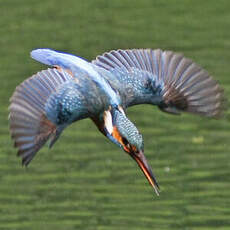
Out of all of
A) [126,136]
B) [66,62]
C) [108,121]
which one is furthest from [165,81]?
[126,136]

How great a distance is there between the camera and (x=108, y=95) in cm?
1057

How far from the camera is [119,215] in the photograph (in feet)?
Answer: 43.6

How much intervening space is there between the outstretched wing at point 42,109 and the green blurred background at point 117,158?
2.57 metres

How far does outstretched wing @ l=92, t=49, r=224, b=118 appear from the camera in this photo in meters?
11.3

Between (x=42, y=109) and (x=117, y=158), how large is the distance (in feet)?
14.0

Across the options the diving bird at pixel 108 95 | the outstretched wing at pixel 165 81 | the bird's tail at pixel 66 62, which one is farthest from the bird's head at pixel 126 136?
the outstretched wing at pixel 165 81

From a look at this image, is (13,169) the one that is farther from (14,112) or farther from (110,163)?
(14,112)

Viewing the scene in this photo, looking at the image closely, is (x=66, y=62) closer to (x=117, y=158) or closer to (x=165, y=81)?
(x=165, y=81)

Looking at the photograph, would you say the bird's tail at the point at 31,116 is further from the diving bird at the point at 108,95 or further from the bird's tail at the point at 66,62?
the bird's tail at the point at 66,62

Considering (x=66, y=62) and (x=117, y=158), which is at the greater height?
(x=66, y=62)

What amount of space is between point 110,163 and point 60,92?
3923mm

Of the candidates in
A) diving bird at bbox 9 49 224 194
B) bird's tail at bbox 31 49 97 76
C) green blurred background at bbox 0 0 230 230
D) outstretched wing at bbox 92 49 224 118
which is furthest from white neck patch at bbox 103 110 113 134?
green blurred background at bbox 0 0 230 230

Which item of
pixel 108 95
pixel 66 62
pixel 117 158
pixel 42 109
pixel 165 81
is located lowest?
pixel 117 158

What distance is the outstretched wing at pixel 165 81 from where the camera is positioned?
37.1 feet
